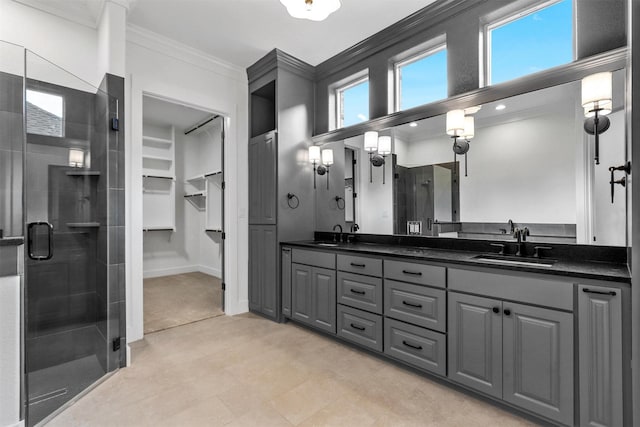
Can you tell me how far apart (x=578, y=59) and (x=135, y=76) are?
3.77 m

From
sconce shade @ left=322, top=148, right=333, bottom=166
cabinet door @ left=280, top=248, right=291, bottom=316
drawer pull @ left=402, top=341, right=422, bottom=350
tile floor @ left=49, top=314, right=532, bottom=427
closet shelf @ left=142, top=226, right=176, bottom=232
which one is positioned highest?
sconce shade @ left=322, top=148, right=333, bottom=166

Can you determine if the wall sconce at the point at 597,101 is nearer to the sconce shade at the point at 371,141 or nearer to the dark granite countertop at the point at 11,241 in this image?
the sconce shade at the point at 371,141

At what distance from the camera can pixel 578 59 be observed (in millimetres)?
2002

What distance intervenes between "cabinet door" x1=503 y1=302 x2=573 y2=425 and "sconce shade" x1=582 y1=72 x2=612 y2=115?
1299mm

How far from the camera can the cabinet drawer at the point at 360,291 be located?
2521mm

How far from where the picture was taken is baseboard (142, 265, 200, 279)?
223 inches

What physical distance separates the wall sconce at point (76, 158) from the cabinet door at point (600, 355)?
349 cm

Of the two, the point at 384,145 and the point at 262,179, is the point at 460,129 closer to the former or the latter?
the point at 384,145

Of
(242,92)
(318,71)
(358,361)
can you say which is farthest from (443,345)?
(242,92)

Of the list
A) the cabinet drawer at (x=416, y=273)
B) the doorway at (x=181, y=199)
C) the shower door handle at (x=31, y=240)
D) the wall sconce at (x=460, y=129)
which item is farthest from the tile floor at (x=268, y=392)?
the doorway at (x=181, y=199)

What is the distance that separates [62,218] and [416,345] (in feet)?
9.34

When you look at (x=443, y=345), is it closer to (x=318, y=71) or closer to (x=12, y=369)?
(x=12, y=369)

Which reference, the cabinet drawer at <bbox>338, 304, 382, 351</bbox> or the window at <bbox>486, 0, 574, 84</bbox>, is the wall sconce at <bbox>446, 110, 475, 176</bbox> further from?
the cabinet drawer at <bbox>338, 304, 382, 351</bbox>

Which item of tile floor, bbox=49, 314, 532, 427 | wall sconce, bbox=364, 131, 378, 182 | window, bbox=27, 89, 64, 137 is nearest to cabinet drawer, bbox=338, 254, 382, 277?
tile floor, bbox=49, 314, 532, 427
